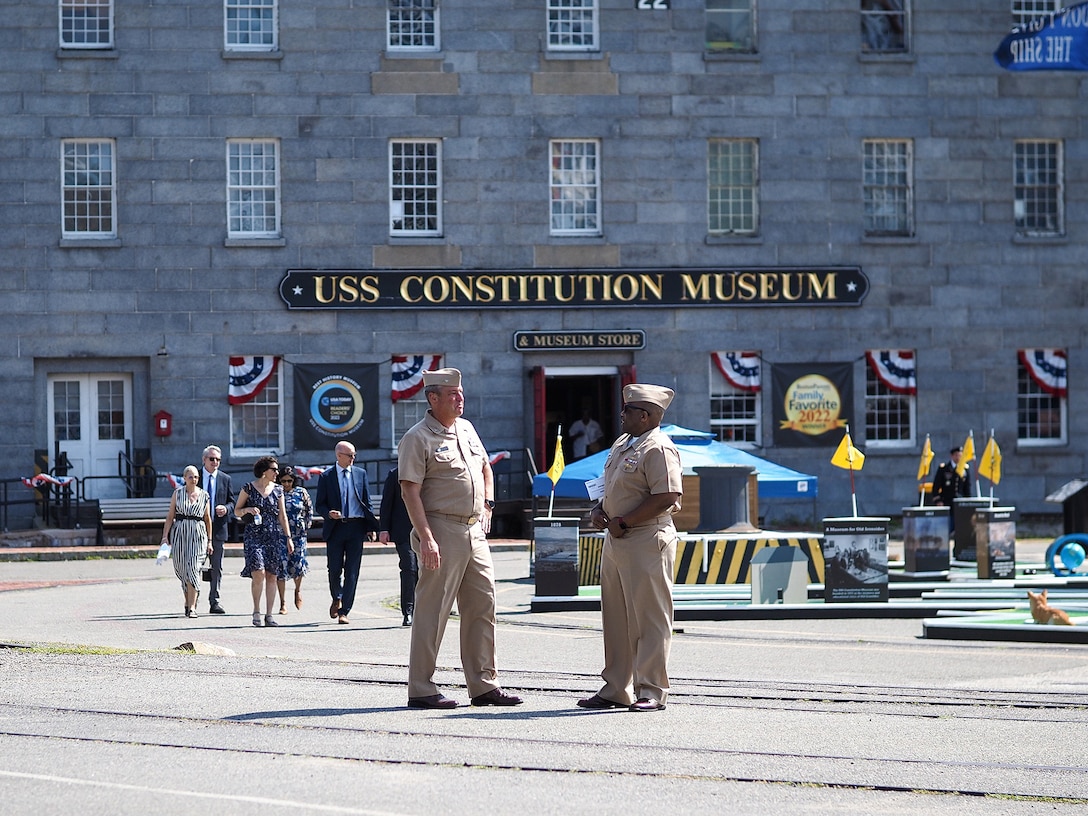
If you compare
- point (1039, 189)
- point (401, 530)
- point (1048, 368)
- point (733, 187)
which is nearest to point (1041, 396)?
point (1048, 368)

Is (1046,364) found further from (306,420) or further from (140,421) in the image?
(140,421)

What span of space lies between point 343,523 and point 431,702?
24.6ft

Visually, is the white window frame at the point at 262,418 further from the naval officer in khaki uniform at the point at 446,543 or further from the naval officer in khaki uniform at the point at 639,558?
the naval officer in khaki uniform at the point at 639,558

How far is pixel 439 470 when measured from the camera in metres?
10.4

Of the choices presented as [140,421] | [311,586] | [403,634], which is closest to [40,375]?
[140,421]

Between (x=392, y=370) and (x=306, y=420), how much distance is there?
5.86 feet

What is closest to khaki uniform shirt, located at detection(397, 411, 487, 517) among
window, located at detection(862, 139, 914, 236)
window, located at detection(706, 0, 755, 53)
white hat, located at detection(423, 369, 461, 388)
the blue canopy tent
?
white hat, located at detection(423, 369, 461, 388)

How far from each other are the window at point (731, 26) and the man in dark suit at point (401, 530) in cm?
1835

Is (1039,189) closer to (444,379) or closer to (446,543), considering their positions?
(444,379)

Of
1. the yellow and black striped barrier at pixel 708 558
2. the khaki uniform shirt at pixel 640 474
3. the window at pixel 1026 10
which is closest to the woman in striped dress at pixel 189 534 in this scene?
the yellow and black striped barrier at pixel 708 558

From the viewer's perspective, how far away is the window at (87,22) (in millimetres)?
31453

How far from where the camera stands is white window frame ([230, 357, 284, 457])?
31.5m

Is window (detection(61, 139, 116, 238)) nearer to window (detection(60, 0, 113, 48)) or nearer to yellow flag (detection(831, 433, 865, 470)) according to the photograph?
window (detection(60, 0, 113, 48))

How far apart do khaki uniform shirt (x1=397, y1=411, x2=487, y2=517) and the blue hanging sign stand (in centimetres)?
1686
